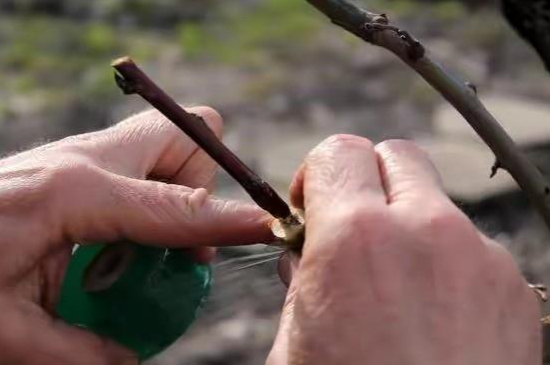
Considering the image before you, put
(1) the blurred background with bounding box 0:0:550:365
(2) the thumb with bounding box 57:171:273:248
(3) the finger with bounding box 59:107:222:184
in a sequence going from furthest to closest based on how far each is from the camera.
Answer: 1. (1) the blurred background with bounding box 0:0:550:365
2. (3) the finger with bounding box 59:107:222:184
3. (2) the thumb with bounding box 57:171:273:248

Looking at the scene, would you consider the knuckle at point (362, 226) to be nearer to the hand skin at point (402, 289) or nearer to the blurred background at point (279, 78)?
the hand skin at point (402, 289)

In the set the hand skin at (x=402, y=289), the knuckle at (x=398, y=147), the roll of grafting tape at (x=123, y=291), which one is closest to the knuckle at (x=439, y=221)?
the hand skin at (x=402, y=289)

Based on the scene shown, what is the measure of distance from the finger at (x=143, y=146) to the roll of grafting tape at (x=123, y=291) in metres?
0.10

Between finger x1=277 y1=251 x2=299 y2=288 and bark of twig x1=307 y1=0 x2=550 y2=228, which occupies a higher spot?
bark of twig x1=307 y1=0 x2=550 y2=228

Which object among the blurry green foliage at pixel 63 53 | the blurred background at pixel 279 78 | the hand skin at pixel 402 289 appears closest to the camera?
the hand skin at pixel 402 289

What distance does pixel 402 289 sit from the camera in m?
0.88

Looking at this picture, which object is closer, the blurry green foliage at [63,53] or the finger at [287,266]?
the finger at [287,266]

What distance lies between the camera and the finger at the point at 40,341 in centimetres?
109

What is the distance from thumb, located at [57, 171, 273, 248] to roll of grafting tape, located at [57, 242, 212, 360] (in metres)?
0.03

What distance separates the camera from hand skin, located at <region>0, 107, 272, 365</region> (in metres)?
1.09

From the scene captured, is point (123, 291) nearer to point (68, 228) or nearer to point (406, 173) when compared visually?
point (68, 228)

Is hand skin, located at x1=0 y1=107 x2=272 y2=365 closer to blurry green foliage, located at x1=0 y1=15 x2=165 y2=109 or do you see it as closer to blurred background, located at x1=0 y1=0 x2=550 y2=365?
blurred background, located at x1=0 y1=0 x2=550 y2=365

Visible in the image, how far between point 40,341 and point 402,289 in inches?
16.1

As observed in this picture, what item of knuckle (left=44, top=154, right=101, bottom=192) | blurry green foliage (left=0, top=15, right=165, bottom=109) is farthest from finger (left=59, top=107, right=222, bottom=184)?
blurry green foliage (left=0, top=15, right=165, bottom=109)
